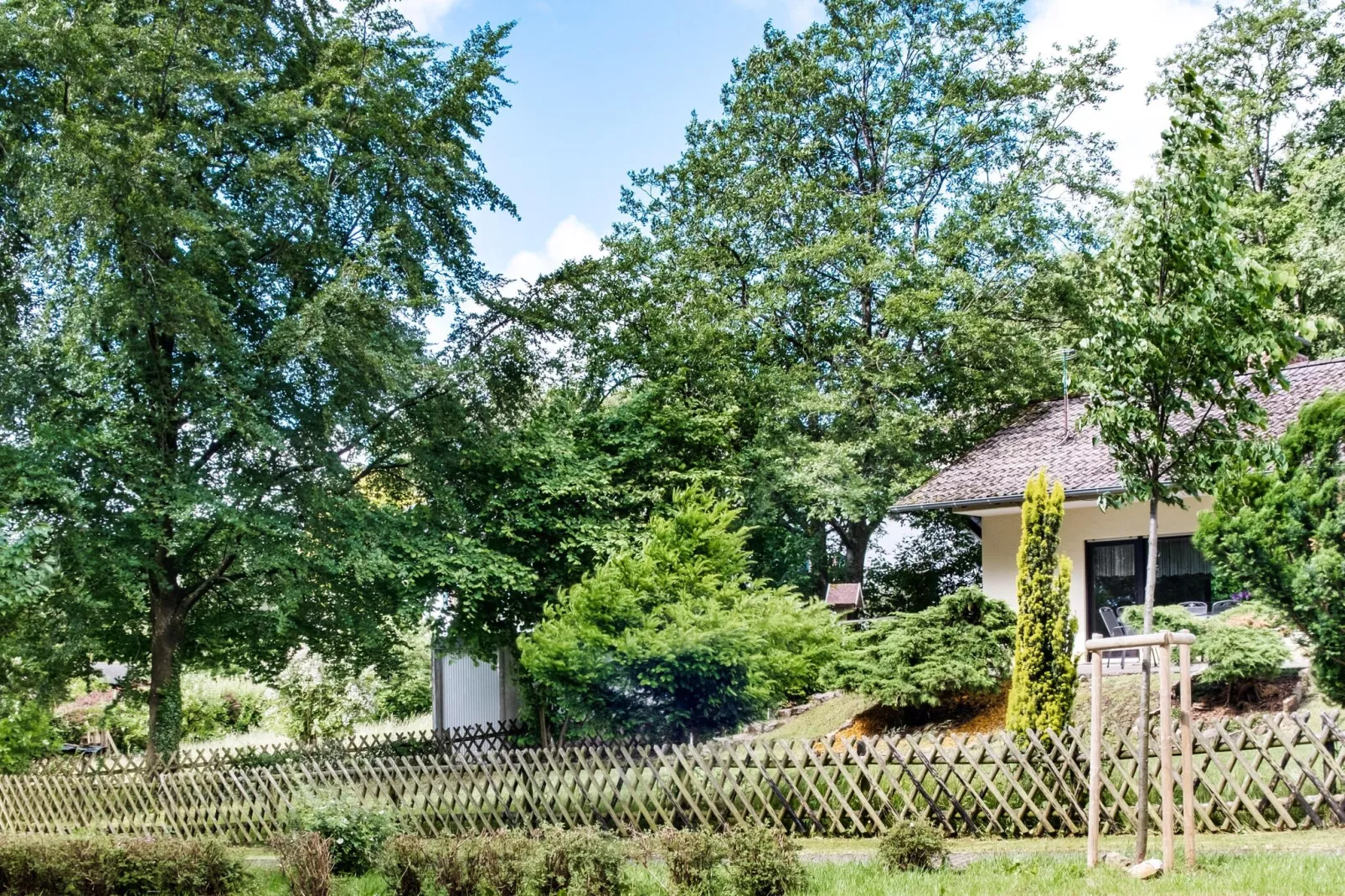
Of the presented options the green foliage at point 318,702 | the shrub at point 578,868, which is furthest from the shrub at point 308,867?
the green foliage at point 318,702

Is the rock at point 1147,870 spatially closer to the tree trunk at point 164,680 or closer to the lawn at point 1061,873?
the lawn at point 1061,873

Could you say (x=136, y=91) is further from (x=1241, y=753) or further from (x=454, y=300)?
(x=1241, y=753)

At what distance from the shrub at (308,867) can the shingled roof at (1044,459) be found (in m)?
12.1

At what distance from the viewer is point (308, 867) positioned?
393 inches

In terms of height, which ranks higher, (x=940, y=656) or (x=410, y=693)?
(x=940, y=656)

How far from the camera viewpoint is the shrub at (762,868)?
28.1ft

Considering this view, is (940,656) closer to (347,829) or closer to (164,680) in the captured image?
(347,829)

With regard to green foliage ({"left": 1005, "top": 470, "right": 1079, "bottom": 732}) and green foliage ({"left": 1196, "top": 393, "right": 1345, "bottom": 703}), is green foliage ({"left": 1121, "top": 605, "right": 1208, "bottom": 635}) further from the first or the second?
green foliage ({"left": 1196, "top": 393, "right": 1345, "bottom": 703})

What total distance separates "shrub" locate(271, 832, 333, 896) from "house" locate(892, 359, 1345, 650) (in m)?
12.6

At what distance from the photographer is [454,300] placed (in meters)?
18.8

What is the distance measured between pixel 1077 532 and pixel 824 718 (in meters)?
5.54

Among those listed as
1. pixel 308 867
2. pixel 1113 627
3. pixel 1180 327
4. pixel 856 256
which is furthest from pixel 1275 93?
pixel 308 867

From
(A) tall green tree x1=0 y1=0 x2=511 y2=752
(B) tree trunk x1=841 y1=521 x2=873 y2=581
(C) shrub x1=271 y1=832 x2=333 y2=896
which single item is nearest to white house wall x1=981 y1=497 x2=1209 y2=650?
(B) tree trunk x1=841 y1=521 x2=873 y2=581

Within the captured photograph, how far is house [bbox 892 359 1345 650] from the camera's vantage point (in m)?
18.1
